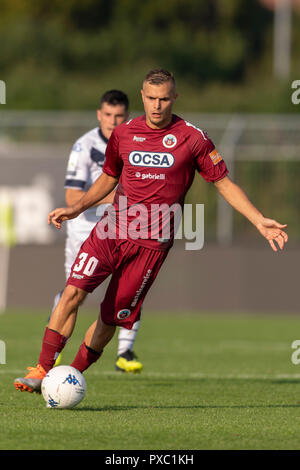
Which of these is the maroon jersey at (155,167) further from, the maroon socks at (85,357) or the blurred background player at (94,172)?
the blurred background player at (94,172)

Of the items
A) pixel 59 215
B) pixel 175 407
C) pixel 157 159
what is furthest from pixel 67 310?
pixel 157 159

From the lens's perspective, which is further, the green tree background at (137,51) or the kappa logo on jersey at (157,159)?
the green tree background at (137,51)

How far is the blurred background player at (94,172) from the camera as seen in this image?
33.5 feet

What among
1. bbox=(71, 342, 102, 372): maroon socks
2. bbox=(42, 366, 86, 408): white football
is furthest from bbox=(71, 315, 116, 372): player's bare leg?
bbox=(42, 366, 86, 408): white football

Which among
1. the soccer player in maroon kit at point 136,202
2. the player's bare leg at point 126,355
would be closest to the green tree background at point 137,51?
the player's bare leg at point 126,355

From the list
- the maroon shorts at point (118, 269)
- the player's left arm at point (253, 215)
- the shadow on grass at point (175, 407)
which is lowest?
the shadow on grass at point (175, 407)

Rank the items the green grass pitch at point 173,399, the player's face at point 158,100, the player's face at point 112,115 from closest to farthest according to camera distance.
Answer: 1. the green grass pitch at point 173,399
2. the player's face at point 158,100
3. the player's face at point 112,115

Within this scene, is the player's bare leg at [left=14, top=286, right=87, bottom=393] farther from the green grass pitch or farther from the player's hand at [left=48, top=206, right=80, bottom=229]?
the player's hand at [left=48, top=206, right=80, bottom=229]

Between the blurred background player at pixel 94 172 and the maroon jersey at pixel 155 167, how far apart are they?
2161mm

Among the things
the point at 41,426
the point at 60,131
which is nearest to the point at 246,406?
the point at 41,426

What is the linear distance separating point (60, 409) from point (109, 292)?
106 centimetres

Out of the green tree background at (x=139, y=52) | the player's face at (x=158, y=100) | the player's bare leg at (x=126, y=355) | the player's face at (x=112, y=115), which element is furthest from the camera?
the green tree background at (x=139, y=52)
